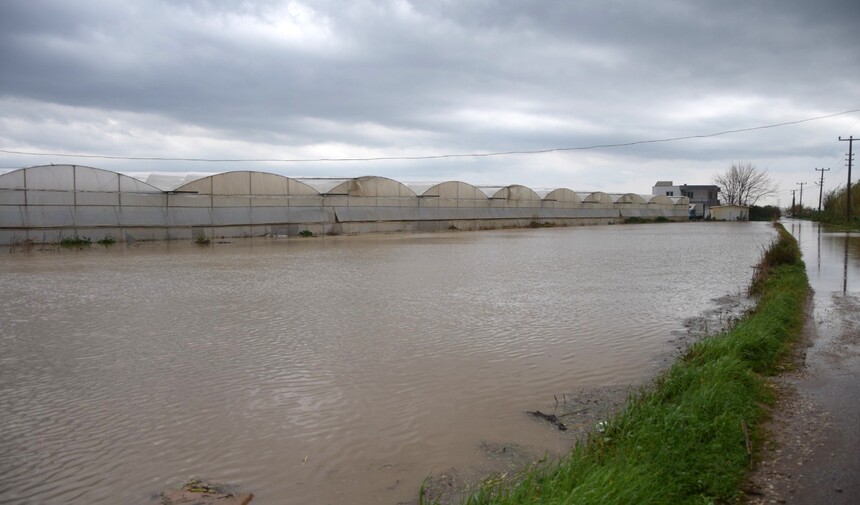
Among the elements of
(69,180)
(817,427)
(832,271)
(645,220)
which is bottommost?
(817,427)

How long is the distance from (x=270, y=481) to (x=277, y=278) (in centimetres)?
1146

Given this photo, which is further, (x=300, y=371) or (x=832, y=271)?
(x=832, y=271)

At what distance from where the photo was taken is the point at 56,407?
5902 mm

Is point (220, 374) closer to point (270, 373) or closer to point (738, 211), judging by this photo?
point (270, 373)

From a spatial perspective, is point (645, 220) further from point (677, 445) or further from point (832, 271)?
point (677, 445)

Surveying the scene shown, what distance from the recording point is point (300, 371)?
23.2ft

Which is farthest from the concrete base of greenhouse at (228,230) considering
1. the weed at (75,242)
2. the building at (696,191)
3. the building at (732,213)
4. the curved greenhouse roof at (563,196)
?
the building at (696,191)

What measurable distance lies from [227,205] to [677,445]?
3038 centimetres

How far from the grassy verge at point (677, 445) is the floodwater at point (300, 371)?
2.30 feet

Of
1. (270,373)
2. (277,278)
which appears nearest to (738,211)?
(277,278)

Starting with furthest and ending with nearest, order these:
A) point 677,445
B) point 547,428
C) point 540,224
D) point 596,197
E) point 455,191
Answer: point 596,197, point 540,224, point 455,191, point 547,428, point 677,445

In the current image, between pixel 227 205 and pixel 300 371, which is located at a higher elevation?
pixel 227 205

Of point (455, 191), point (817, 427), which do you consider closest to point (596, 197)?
point (455, 191)

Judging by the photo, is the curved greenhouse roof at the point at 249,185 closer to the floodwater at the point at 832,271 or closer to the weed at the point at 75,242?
the weed at the point at 75,242
